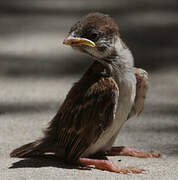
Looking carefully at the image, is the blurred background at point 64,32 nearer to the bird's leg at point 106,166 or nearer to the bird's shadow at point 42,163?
the bird's shadow at point 42,163

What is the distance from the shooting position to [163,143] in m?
5.44

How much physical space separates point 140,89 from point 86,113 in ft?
2.05

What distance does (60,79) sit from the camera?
756 cm

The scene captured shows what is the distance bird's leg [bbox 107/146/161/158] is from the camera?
5.05m

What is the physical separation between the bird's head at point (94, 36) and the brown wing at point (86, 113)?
0.22 m

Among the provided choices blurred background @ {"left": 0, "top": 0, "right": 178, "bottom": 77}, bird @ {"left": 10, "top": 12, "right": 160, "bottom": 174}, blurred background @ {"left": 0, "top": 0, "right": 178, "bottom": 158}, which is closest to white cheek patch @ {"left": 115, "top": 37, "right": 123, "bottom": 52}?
bird @ {"left": 10, "top": 12, "right": 160, "bottom": 174}

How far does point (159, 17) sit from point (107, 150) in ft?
18.0

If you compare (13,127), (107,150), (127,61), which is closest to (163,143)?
(107,150)

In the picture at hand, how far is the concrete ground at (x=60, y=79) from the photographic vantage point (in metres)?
4.76

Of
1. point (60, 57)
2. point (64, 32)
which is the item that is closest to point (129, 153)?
point (60, 57)

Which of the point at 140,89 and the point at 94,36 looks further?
the point at 140,89

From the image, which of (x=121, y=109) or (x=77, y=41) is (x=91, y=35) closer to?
(x=77, y=41)

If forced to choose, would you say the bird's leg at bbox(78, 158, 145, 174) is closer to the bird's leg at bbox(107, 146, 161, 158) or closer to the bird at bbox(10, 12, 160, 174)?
the bird at bbox(10, 12, 160, 174)

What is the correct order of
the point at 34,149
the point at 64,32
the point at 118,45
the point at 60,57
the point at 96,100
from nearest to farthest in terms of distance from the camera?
the point at 96,100, the point at 118,45, the point at 34,149, the point at 60,57, the point at 64,32
